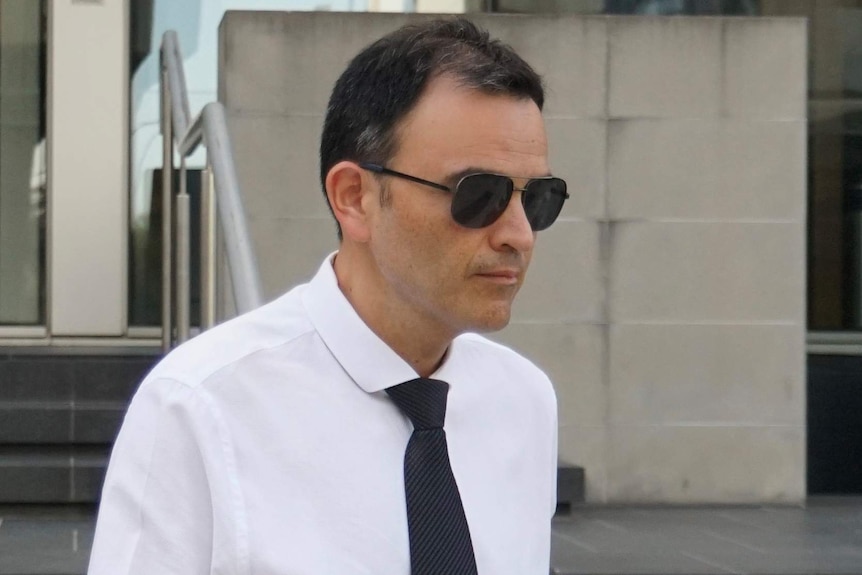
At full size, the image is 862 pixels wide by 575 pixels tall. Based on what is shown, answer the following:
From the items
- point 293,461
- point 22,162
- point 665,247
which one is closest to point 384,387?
point 293,461

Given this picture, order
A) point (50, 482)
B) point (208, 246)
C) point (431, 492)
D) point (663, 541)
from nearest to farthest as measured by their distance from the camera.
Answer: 1. point (431, 492)
2. point (208, 246)
3. point (663, 541)
4. point (50, 482)

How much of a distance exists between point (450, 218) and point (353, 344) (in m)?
0.18

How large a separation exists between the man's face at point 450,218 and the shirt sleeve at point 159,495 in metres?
0.32

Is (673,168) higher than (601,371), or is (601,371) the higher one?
(673,168)

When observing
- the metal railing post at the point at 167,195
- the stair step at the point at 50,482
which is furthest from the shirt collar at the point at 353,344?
the stair step at the point at 50,482

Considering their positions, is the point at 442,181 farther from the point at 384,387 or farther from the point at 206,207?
the point at 206,207

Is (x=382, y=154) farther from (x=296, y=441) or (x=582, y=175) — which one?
(x=582, y=175)

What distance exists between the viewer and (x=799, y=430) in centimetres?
718

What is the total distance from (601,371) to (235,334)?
5.56 metres

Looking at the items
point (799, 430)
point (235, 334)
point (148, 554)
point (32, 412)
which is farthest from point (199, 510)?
point (799, 430)

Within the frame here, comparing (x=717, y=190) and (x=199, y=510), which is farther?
(x=717, y=190)

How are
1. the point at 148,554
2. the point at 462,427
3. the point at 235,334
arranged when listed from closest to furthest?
the point at 148,554 < the point at 235,334 < the point at 462,427

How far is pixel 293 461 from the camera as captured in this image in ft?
5.19

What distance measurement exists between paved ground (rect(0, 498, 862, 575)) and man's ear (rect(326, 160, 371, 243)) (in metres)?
3.58
